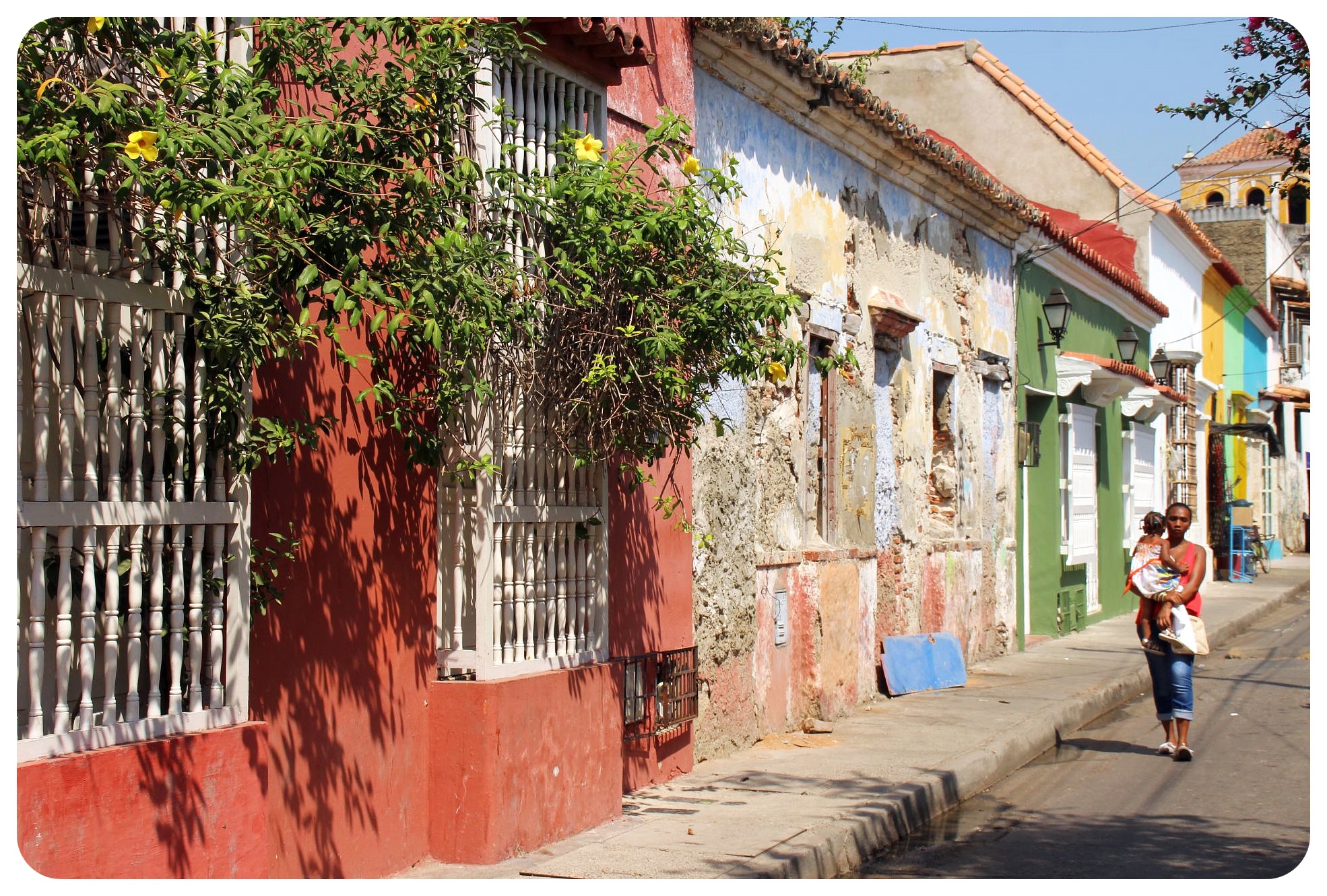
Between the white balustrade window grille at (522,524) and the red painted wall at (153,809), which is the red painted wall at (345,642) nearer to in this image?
the white balustrade window grille at (522,524)

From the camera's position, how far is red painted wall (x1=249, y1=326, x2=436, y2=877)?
5.18 m

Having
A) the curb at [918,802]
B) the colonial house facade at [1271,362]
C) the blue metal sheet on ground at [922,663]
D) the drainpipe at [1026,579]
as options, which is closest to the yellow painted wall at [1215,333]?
the colonial house facade at [1271,362]

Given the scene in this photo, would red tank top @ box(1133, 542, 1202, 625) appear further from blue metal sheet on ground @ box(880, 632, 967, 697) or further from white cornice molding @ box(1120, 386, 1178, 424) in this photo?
white cornice molding @ box(1120, 386, 1178, 424)

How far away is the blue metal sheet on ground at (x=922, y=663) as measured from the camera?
37.5 ft

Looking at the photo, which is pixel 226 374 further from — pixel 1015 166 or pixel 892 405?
pixel 1015 166

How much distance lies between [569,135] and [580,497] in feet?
5.62

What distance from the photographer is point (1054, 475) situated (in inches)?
660

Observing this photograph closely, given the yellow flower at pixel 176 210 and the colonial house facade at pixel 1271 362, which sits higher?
the colonial house facade at pixel 1271 362

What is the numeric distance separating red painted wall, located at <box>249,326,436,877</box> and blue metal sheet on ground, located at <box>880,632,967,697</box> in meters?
6.13

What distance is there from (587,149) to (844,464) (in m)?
5.27

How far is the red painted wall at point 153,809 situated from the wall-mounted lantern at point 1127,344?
1680cm

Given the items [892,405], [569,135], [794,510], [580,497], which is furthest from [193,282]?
[892,405]

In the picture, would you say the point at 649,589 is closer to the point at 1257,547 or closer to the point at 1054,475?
the point at 1054,475

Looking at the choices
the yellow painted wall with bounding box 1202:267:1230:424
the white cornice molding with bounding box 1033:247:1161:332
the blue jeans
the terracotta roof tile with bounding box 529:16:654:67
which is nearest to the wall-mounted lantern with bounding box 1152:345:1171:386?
the white cornice molding with bounding box 1033:247:1161:332
